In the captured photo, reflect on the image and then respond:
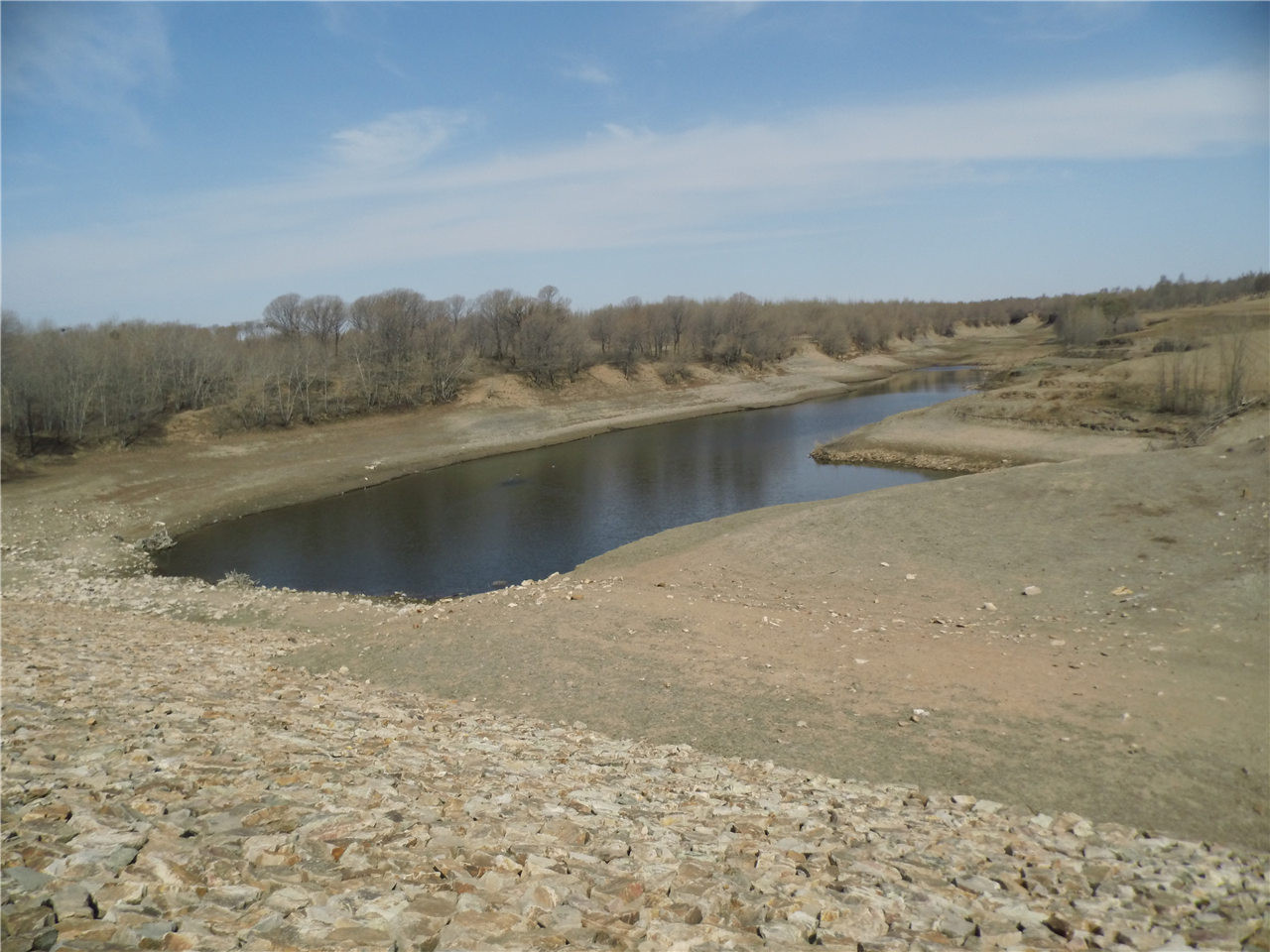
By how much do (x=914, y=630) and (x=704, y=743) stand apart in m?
5.56

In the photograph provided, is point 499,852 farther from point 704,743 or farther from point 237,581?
point 237,581

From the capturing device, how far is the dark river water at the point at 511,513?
885 inches

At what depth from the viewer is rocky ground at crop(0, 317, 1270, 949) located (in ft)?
15.5

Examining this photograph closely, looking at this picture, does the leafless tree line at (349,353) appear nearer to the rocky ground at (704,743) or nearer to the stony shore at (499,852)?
the rocky ground at (704,743)

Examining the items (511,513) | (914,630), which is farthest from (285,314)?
(914,630)

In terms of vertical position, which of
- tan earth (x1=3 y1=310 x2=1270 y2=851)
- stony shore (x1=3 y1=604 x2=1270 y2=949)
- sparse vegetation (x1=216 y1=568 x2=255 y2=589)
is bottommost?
sparse vegetation (x1=216 y1=568 x2=255 y2=589)

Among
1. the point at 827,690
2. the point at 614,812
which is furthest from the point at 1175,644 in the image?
the point at 614,812

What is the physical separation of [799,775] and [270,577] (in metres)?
18.8

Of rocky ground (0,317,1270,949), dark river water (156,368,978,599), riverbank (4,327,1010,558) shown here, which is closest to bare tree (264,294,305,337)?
riverbank (4,327,1010,558)

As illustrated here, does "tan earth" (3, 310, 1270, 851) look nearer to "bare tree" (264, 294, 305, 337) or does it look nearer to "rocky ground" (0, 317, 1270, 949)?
"rocky ground" (0, 317, 1270, 949)

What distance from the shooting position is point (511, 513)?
28.8 m

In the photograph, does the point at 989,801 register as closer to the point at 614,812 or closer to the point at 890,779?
the point at 890,779

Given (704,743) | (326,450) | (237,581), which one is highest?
(326,450)

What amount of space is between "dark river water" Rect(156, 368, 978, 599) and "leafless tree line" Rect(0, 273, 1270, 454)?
45.4 ft
